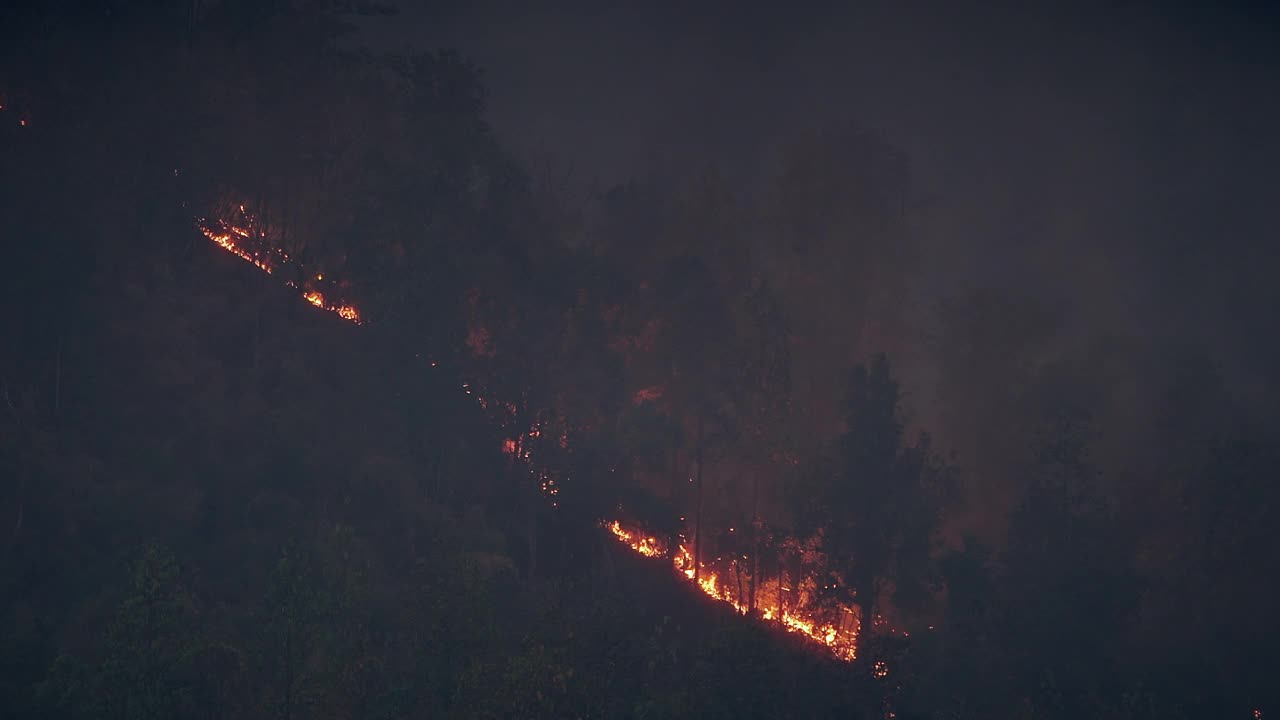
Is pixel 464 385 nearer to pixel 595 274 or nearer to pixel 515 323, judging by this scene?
pixel 515 323

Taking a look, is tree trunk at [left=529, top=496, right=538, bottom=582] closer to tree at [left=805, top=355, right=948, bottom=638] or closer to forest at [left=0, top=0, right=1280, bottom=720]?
forest at [left=0, top=0, right=1280, bottom=720]

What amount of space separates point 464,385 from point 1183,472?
1922 inches

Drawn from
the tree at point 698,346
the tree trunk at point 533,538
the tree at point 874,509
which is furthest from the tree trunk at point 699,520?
the tree trunk at point 533,538

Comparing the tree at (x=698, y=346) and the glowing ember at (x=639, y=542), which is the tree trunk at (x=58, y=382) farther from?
the tree at (x=698, y=346)

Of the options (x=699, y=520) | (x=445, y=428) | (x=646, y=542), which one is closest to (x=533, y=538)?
(x=445, y=428)

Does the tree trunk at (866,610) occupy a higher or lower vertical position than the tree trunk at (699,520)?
lower

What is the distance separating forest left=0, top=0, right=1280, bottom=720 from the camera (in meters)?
30.2

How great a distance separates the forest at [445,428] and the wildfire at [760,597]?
9.8 inches

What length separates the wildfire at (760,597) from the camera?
1666 inches

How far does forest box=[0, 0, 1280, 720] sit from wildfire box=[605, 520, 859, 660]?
250 mm

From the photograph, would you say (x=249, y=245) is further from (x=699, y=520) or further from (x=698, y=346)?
(x=699, y=520)

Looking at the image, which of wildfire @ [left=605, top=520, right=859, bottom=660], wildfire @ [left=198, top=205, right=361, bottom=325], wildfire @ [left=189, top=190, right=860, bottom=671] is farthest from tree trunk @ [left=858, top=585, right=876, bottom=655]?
wildfire @ [left=198, top=205, right=361, bottom=325]

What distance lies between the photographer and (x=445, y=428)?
4075 centimetres

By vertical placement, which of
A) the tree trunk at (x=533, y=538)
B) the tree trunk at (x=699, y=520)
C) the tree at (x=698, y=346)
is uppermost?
the tree at (x=698, y=346)
